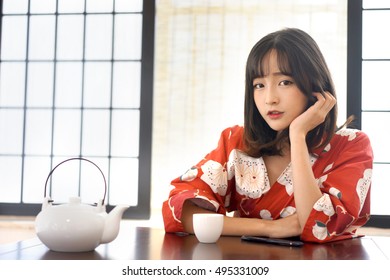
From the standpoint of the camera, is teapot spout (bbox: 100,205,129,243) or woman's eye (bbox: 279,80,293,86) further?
woman's eye (bbox: 279,80,293,86)

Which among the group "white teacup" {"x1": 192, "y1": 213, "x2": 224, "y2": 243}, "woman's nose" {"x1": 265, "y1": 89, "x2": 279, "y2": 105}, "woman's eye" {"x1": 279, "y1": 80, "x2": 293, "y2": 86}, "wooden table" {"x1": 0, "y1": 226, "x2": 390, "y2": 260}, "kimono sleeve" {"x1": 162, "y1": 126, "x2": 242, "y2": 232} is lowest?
"wooden table" {"x1": 0, "y1": 226, "x2": 390, "y2": 260}

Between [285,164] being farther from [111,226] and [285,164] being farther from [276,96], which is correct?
[111,226]

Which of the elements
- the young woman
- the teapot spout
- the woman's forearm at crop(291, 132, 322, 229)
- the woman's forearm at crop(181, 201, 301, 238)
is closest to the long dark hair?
the young woman

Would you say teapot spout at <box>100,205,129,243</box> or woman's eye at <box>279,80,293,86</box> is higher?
woman's eye at <box>279,80,293,86</box>

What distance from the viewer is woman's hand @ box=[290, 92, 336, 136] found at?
4.75 feet

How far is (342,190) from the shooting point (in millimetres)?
1362

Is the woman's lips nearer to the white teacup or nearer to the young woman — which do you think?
the young woman

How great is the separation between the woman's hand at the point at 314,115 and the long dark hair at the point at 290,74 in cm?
3

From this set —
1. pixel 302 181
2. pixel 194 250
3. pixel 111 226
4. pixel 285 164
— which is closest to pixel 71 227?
pixel 111 226

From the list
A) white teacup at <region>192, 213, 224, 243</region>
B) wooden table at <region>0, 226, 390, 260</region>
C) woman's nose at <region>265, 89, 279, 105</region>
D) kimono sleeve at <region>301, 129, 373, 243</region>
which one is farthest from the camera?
woman's nose at <region>265, 89, 279, 105</region>

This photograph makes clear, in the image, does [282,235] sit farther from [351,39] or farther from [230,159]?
[351,39]

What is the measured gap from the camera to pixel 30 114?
3.84 meters

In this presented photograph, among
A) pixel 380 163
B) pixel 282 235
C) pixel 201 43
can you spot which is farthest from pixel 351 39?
pixel 282 235

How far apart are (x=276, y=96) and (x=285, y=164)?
215 millimetres
